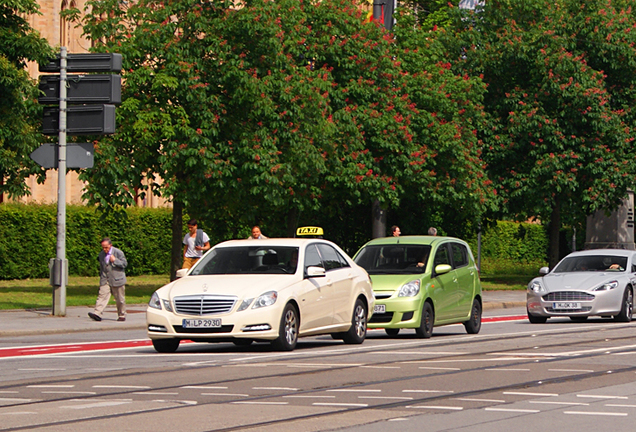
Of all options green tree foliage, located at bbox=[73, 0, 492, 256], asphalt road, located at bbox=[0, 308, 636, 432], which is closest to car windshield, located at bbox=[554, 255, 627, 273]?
asphalt road, located at bbox=[0, 308, 636, 432]

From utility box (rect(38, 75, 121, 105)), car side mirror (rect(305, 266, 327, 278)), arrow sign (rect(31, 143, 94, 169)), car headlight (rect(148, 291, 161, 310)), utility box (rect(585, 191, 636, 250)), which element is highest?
utility box (rect(38, 75, 121, 105))

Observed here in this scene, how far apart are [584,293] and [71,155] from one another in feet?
35.4

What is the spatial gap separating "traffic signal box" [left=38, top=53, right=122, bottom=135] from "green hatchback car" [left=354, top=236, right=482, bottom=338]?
6.98 meters

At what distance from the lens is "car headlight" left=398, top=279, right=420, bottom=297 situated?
18.7 meters

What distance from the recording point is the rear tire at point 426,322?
18.9 metres

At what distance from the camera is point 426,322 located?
19.1m

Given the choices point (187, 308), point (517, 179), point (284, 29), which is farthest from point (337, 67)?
point (187, 308)

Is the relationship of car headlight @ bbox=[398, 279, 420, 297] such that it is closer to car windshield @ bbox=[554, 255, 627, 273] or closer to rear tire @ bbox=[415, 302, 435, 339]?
rear tire @ bbox=[415, 302, 435, 339]

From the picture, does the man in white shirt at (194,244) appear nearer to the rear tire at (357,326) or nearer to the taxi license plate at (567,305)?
the taxi license plate at (567,305)

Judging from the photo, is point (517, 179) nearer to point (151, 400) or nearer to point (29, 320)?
point (29, 320)

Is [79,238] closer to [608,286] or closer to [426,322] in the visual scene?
[608,286]

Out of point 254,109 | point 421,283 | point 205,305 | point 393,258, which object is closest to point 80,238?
point 254,109

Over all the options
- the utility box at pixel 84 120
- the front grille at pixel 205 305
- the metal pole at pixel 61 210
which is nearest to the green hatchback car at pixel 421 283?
the front grille at pixel 205 305

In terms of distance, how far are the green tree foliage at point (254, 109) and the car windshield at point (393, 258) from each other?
1093 centimetres
